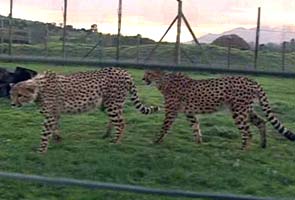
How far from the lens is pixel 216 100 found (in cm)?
758

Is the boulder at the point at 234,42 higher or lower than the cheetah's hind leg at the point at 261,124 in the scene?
higher

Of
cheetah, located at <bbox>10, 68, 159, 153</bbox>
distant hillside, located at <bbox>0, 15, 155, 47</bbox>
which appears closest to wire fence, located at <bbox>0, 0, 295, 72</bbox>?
distant hillside, located at <bbox>0, 15, 155, 47</bbox>

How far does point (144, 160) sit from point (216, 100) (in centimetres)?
141

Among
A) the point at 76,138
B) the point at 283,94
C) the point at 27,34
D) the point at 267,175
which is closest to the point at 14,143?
the point at 76,138

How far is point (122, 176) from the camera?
5941 millimetres

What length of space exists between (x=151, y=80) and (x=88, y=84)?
2.83ft

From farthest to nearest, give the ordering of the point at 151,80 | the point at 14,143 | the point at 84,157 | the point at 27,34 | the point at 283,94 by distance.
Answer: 1. the point at 27,34
2. the point at 283,94
3. the point at 151,80
4. the point at 14,143
5. the point at 84,157

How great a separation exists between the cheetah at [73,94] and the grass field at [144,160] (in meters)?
0.21

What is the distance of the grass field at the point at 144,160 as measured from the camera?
5.71 m

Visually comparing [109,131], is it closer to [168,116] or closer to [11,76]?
[168,116]

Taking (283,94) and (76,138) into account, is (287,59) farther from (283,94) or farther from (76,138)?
(76,138)

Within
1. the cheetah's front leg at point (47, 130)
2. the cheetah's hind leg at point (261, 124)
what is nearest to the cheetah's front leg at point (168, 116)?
the cheetah's hind leg at point (261, 124)

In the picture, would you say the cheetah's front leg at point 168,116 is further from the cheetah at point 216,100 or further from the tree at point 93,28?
the tree at point 93,28

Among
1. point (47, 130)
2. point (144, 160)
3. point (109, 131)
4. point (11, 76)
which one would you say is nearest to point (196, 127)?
point (109, 131)
